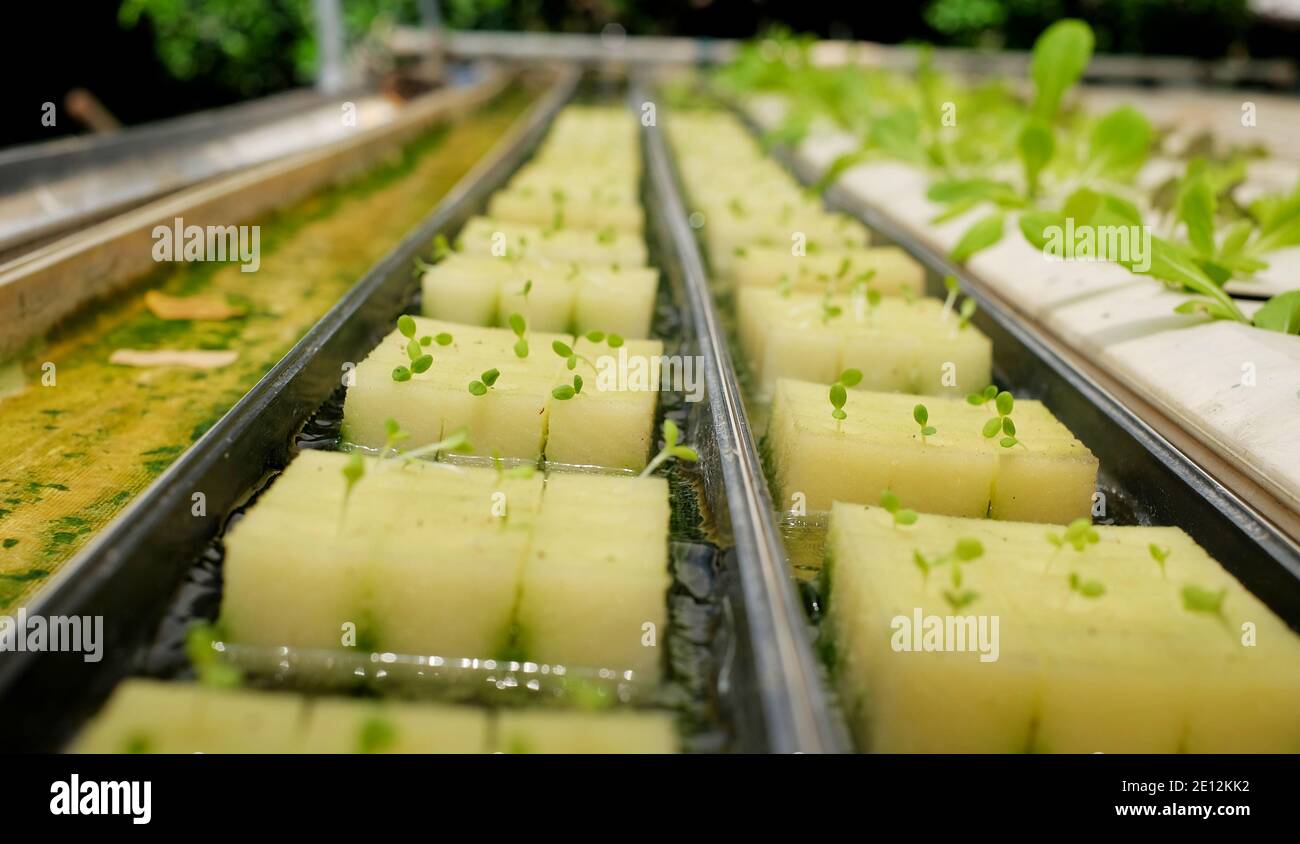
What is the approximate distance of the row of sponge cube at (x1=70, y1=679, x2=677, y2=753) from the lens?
102 centimetres

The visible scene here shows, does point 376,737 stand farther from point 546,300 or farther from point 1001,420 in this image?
point 546,300

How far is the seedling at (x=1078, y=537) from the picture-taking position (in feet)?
4.27

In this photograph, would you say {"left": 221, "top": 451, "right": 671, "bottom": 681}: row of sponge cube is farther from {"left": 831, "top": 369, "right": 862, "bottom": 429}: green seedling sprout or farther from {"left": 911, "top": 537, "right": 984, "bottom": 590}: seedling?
{"left": 831, "top": 369, "right": 862, "bottom": 429}: green seedling sprout

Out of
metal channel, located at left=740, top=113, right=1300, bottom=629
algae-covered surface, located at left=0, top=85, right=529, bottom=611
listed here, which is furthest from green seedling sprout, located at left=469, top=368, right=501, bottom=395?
metal channel, located at left=740, top=113, right=1300, bottom=629

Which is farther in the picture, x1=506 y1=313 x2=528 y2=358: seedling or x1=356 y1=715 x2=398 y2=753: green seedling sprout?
x1=506 y1=313 x2=528 y2=358: seedling

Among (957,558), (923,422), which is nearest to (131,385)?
(923,422)

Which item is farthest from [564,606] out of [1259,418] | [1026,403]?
[1259,418]

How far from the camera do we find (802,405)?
1.77 metres

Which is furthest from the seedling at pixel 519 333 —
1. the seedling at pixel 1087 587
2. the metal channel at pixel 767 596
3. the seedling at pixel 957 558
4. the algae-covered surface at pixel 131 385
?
the seedling at pixel 1087 587

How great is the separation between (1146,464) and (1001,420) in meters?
0.28

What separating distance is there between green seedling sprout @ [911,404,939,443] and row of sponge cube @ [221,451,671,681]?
23.1 inches

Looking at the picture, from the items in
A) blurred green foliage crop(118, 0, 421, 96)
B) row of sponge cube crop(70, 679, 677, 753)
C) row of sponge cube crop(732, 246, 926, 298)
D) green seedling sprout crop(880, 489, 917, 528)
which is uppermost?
blurred green foliage crop(118, 0, 421, 96)
